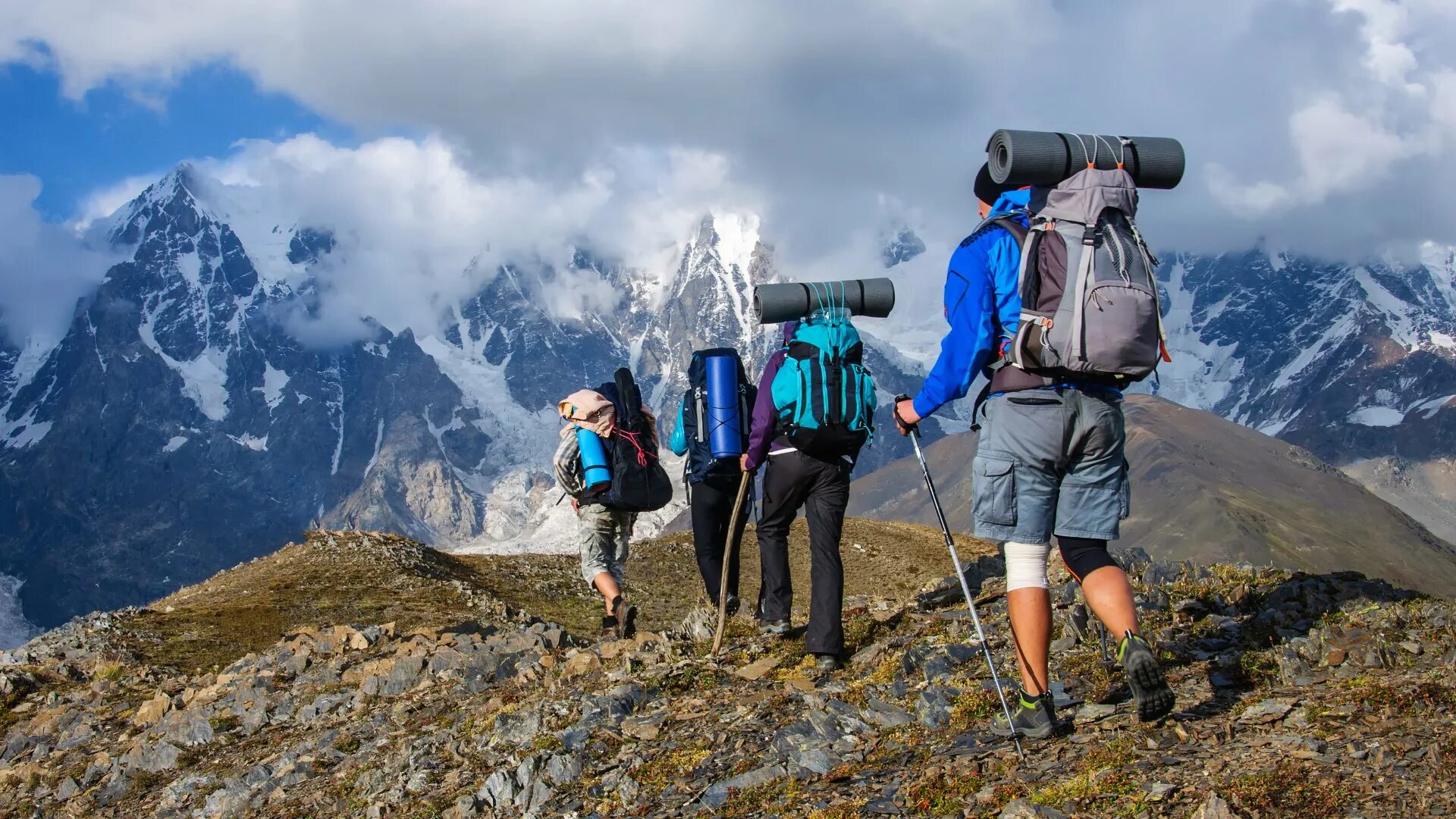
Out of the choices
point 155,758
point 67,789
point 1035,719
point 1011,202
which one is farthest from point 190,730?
point 1011,202

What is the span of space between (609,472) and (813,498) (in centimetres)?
→ 322

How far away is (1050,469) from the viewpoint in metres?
7.36

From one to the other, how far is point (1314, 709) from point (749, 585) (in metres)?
23.3

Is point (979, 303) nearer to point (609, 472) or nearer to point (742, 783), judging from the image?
point (742, 783)

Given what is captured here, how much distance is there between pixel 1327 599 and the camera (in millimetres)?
10375

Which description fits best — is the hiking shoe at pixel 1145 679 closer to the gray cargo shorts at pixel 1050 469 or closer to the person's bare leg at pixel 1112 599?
the person's bare leg at pixel 1112 599

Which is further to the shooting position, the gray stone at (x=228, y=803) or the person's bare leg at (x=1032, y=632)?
the gray stone at (x=228, y=803)

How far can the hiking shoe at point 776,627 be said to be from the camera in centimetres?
1182

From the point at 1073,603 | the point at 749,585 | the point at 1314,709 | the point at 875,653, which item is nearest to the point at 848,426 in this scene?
the point at 875,653

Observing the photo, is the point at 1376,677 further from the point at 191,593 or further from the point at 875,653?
the point at 191,593

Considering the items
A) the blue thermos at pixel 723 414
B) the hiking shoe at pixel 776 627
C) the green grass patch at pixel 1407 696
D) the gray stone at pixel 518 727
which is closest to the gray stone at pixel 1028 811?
the green grass patch at pixel 1407 696

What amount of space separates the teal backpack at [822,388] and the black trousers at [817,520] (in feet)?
0.98

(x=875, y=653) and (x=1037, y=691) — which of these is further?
(x=875, y=653)

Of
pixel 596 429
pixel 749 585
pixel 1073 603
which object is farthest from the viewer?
pixel 749 585
